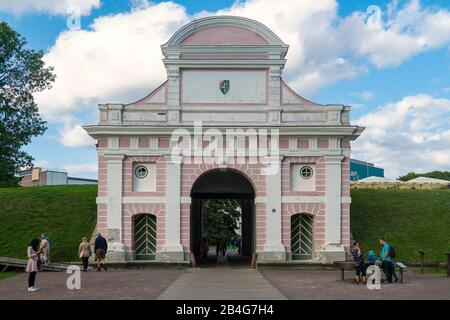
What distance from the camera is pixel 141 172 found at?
93.5 feet

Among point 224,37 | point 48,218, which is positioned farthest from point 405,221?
point 48,218

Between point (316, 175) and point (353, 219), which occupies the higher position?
point (316, 175)

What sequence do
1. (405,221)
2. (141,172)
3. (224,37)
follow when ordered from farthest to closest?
(405,221) < (141,172) < (224,37)

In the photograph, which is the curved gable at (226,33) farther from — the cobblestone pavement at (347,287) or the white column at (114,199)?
the cobblestone pavement at (347,287)

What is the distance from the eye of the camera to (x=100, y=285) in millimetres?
20016

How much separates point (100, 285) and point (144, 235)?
8646 millimetres

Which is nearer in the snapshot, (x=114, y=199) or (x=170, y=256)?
(x=170, y=256)

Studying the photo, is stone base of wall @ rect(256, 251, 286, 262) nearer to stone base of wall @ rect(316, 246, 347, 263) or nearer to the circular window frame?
stone base of wall @ rect(316, 246, 347, 263)

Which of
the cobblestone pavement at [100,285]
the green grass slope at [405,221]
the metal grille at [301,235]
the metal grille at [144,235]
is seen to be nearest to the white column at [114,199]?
the metal grille at [144,235]

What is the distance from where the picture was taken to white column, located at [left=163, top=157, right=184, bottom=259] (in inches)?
1101

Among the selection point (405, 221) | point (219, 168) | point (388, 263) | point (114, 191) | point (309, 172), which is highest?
point (219, 168)

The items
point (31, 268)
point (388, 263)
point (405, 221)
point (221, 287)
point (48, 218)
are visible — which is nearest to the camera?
point (31, 268)

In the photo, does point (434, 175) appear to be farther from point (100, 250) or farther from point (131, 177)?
point (100, 250)
